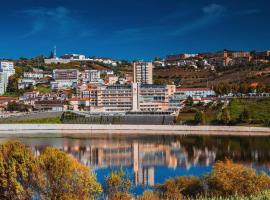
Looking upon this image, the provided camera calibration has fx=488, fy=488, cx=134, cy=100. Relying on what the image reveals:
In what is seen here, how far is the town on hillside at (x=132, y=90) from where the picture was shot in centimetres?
5022

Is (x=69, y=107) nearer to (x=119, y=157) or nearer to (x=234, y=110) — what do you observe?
(x=234, y=110)

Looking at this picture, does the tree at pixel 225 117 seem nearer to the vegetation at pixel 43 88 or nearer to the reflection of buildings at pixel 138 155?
the reflection of buildings at pixel 138 155

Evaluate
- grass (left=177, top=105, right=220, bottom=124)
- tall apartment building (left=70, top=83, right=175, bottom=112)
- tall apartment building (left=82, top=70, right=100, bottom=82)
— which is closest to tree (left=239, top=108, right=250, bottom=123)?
grass (left=177, top=105, right=220, bottom=124)

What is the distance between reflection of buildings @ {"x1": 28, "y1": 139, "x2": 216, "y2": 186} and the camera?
23750 mm

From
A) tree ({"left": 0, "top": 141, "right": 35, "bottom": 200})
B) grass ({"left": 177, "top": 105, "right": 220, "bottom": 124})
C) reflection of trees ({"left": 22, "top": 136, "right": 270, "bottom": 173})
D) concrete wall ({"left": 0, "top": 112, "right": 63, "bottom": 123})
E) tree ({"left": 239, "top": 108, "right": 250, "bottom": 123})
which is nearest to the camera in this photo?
tree ({"left": 0, "top": 141, "right": 35, "bottom": 200})

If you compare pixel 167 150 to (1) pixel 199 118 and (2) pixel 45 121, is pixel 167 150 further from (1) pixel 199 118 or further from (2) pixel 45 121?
(2) pixel 45 121

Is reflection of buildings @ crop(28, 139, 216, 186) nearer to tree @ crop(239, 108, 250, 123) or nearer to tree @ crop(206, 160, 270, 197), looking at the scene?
tree @ crop(206, 160, 270, 197)

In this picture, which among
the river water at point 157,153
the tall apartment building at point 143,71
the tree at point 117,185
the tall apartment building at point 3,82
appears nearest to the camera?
the tree at point 117,185

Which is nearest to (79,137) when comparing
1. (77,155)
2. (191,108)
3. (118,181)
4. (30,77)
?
(77,155)

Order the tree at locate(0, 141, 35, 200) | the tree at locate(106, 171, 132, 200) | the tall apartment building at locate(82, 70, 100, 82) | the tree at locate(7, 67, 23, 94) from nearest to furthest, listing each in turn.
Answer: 1. the tree at locate(0, 141, 35, 200)
2. the tree at locate(106, 171, 132, 200)
3. the tree at locate(7, 67, 23, 94)
4. the tall apartment building at locate(82, 70, 100, 82)

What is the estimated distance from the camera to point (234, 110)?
44.2 metres

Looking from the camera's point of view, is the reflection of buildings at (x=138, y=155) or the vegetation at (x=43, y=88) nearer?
the reflection of buildings at (x=138, y=155)

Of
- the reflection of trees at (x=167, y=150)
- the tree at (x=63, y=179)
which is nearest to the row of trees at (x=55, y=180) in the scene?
the tree at (x=63, y=179)

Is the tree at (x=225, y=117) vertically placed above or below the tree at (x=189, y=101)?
below
